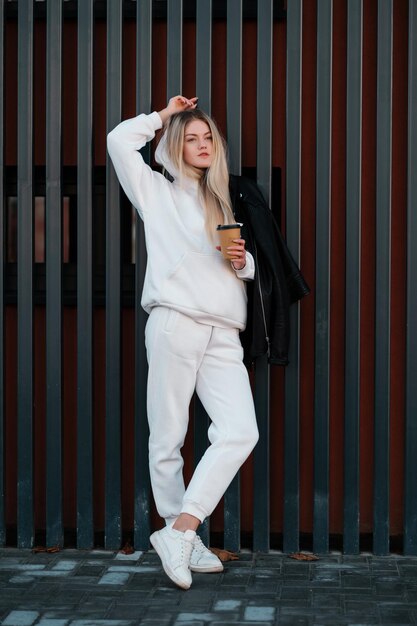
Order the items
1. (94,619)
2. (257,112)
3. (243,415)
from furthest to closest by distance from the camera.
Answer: (257,112) < (243,415) < (94,619)

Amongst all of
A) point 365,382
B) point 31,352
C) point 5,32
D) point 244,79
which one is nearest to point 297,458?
point 365,382

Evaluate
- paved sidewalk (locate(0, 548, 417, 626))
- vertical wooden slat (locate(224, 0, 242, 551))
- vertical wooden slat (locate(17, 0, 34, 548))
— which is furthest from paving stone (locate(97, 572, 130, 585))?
vertical wooden slat (locate(224, 0, 242, 551))

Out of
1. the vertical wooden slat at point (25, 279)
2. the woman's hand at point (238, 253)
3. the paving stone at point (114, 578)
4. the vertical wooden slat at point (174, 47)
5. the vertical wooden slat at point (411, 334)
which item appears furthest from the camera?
the vertical wooden slat at point (25, 279)

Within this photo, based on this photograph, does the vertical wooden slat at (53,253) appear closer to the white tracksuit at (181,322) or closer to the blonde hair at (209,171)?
the white tracksuit at (181,322)

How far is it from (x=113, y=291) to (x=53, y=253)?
0.37m

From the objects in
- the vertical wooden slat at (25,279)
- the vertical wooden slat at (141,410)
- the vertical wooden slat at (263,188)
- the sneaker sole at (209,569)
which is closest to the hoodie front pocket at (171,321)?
the vertical wooden slat at (141,410)

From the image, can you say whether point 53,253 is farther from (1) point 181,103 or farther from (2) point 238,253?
(2) point 238,253

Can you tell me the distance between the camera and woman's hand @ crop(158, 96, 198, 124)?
5281 millimetres

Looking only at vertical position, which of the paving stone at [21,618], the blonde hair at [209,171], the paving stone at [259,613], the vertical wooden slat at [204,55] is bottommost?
the paving stone at [21,618]

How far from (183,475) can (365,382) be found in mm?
1086

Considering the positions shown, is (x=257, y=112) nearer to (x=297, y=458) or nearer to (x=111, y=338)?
(x=111, y=338)

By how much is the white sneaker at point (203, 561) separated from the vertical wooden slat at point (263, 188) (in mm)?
401

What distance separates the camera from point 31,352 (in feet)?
18.4

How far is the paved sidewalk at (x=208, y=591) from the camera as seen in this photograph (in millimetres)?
4453
